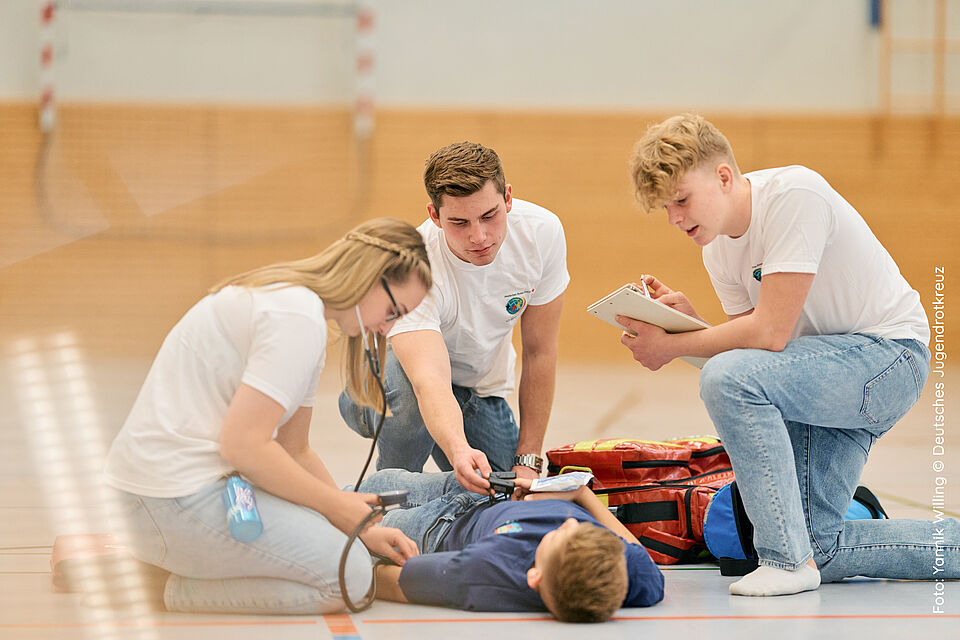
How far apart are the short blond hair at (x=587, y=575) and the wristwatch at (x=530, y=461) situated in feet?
2.40

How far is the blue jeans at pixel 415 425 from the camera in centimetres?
262

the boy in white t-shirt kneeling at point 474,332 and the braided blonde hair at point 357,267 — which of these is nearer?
the braided blonde hair at point 357,267

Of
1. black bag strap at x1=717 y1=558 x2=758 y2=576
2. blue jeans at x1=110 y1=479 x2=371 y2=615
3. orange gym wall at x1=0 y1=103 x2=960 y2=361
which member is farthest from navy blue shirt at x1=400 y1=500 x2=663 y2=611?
orange gym wall at x1=0 y1=103 x2=960 y2=361

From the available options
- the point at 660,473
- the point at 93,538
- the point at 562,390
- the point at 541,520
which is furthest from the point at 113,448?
the point at 562,390

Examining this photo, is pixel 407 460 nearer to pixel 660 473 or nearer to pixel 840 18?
pixel 660 473

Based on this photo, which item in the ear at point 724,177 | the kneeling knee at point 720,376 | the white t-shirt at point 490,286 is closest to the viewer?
the kneeling knee at point 720,376

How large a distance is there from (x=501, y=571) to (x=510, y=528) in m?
0.08

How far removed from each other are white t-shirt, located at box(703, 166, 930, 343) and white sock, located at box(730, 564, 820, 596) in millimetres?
491

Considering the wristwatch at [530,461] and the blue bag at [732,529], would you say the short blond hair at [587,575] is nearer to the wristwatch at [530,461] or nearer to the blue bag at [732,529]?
the blue bag at [732,529]

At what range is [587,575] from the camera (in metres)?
1.66

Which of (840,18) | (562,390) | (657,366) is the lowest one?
(562,390)

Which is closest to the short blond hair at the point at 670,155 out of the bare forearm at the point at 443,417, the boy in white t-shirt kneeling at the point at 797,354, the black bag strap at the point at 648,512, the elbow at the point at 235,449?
the boy in white t-shirt kneeling at the point at 797,354

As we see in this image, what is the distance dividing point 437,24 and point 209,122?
1.79 meters

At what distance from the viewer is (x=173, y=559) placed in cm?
174
